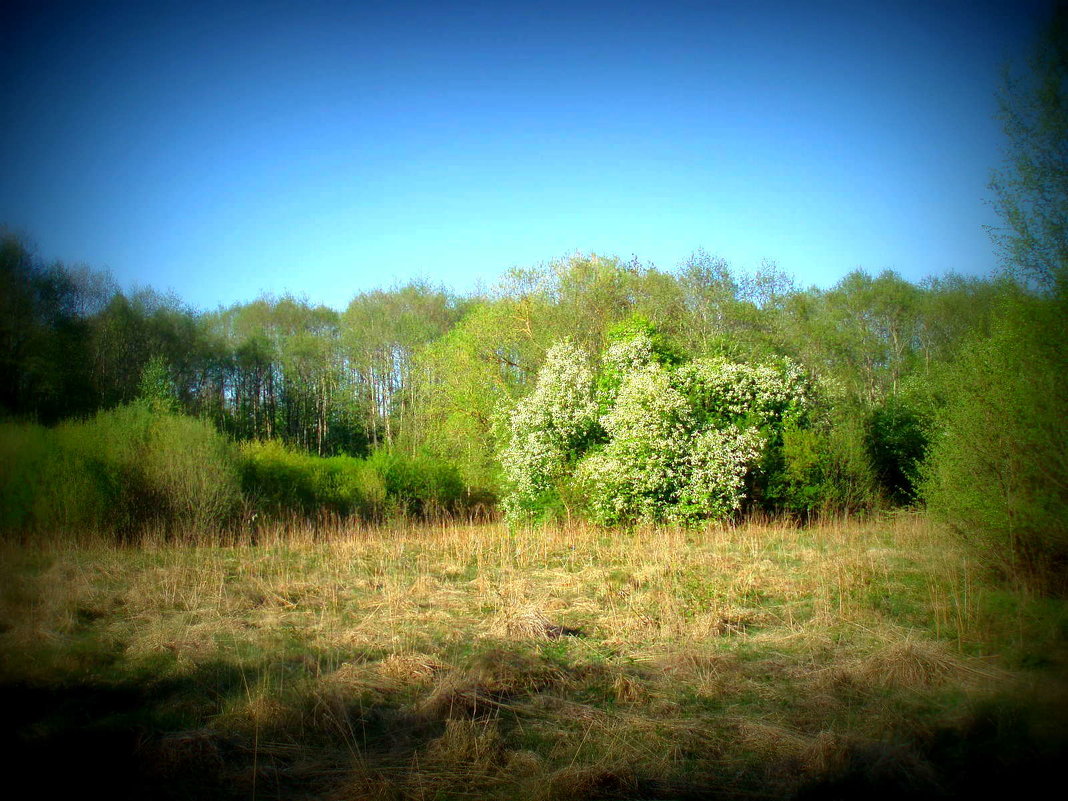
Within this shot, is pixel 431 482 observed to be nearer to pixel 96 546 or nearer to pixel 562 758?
pixel 96 546

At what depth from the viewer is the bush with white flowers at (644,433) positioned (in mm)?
15367

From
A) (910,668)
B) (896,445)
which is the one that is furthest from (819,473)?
(910,668)

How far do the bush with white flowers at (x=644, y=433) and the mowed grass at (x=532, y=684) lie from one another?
20.0 feet

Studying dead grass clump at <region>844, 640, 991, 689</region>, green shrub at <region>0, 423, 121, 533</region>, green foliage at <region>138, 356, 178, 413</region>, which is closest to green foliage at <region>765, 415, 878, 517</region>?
dead grass clump at <region>844, 640, 991, 689</region>

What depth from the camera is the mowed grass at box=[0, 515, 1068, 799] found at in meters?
3.73

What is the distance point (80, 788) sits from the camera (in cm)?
357

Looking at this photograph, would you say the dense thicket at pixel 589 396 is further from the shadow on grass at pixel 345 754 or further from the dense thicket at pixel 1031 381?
the shadow on grass at pixel 345 754

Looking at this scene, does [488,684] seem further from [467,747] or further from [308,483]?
[308,483]

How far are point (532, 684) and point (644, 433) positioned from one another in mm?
10512

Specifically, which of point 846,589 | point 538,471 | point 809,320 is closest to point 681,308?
point 809,320

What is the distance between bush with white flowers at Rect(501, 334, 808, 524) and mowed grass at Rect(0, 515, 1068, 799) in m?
6.09

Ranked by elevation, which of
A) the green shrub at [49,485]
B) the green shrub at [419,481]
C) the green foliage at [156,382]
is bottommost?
the green shrub at [419,481]

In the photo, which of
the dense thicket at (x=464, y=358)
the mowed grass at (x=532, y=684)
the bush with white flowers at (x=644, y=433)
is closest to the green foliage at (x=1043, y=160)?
the mowed grass at (x=532, y=684)

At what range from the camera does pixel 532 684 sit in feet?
17.4
